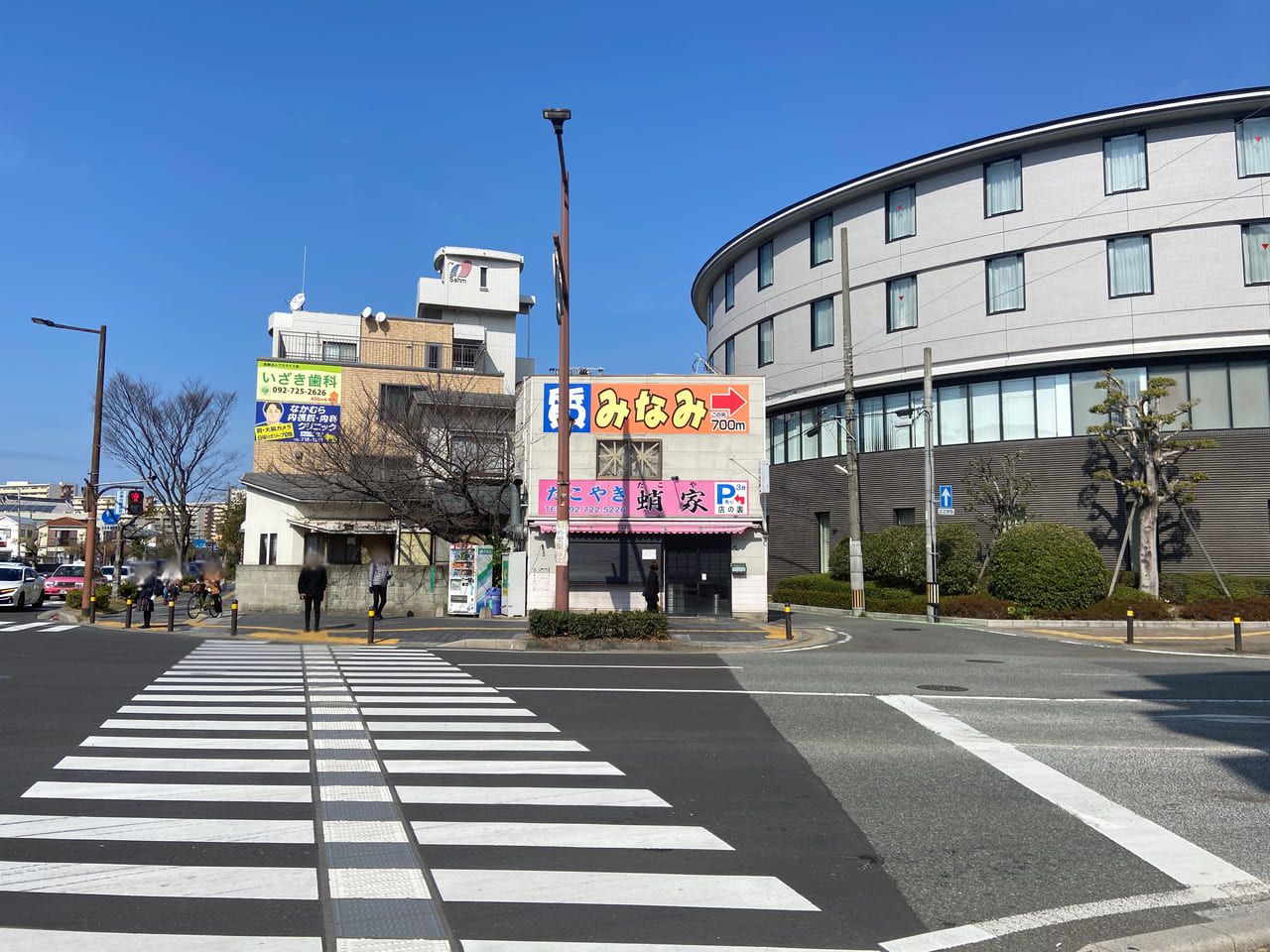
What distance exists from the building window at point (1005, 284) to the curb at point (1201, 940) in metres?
30.8

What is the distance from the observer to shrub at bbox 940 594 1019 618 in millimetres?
26312

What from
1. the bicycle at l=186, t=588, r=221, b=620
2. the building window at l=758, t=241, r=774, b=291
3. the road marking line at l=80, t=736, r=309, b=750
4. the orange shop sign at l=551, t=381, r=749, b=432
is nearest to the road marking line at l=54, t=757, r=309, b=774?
the road marking line at l=80, t=736, r=309, b=750

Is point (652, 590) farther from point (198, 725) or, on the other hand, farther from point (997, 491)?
point (997, 491)

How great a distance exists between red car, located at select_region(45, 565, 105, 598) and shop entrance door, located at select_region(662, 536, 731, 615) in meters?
25.9

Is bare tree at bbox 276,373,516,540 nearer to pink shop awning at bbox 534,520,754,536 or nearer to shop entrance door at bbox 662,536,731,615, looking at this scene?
pink shop awning at bbox 534,520,754,536

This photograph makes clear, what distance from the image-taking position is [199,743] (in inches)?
360

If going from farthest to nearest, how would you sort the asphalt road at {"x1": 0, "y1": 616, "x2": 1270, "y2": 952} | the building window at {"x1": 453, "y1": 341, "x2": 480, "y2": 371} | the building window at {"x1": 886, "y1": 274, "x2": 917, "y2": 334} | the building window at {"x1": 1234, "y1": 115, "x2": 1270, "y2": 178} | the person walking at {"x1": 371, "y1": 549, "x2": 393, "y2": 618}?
the building window at {"x1": 453, "y1": 341, "x2": 480, "y2": 371}
the building window at {"x1": 886, "y1": 274, "x2": 917, "y2": 334}
the building window at {"x1": 1234, "y1": 115, "x2": 1270, "y2": 178}
the person walking at {"x1": 371, "y1": 549, "x2": 393, "y2": 618}
the asphalt road at {"x1": 0, "y1": 616, "x2": 1270, "y2": 952}

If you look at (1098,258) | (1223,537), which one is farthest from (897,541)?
(1098,258)

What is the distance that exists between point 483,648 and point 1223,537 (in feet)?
79.4

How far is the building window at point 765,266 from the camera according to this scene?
136 ft

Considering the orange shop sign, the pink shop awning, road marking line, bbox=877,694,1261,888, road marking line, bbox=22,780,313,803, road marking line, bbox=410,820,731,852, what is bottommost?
road marking line, bbox=877,694,1261,888

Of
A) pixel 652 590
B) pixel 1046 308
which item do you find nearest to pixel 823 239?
pixel 1046 308

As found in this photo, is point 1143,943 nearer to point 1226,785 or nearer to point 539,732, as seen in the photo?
point 1226,785

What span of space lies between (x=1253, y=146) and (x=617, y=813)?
3320 cm
